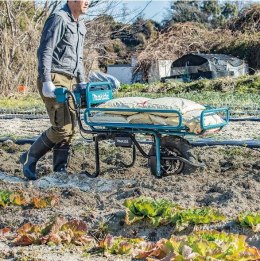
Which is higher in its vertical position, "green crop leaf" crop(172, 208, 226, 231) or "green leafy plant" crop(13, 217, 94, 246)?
"green leafy plant" crop(13, 217, 94, 246)

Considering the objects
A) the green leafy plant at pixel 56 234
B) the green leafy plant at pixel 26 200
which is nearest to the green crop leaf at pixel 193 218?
the green leafy plant at pixel 56 234

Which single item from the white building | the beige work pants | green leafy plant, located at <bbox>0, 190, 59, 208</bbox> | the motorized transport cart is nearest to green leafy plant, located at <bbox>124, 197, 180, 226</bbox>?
green leafy plant, located at <bbox>0, 190, 59, 208</bbox>

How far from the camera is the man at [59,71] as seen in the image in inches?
261

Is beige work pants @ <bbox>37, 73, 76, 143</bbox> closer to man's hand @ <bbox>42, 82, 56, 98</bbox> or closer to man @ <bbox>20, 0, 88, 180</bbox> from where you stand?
man @ <bbox>20, 0, 88, 180</bbox>

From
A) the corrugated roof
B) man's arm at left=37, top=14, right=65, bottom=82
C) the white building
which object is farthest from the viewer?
the white building

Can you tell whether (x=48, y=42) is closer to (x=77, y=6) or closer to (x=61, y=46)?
(x=61, y=46)

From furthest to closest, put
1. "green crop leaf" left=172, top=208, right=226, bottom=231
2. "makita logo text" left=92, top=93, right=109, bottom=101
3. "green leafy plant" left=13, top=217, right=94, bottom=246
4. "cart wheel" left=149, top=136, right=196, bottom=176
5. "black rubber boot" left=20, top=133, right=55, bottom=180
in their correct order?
"black rubber boot" left=20, top=133, right=55, bottom=180 → "makita logo text" left=92, top=93, right=109, bottom=101 → "cart wheel" left=149, top=136, right=196, bottom=176 → "green crop leaf" left=172, top=208, right=226, bottom=231 → "green leafy plant" left=13, top=217, right=94, bottom=246

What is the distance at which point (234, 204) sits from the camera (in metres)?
5.17

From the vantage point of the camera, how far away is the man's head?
6.73 metres

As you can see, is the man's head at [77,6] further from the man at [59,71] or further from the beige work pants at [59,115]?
the beige work pants at [59,115]

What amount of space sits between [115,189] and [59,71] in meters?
1.45

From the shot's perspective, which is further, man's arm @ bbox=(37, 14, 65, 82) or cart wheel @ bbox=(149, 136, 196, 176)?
man's arm @ bbox=(37, 14, 65, 82)

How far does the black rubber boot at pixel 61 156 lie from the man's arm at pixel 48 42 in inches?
31.3

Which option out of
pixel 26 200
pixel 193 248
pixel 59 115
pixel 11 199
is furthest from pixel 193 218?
pixel 59 115
